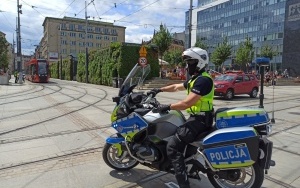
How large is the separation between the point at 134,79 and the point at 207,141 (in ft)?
5.32

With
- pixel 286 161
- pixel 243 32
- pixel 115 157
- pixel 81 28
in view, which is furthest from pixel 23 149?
pixel 81 28

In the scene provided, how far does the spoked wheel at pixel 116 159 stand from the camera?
4.41m

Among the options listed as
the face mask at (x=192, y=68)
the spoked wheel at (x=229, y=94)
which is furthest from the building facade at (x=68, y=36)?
the face mask at (x=192, y=68)

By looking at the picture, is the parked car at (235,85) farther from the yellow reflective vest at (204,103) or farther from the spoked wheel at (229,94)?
the yellow reflective vest at (204,103)

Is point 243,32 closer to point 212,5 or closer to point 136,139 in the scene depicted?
point 212,5

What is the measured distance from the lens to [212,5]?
8356cm

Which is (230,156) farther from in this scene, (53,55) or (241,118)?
(53,55)

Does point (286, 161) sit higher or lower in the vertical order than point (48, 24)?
lower

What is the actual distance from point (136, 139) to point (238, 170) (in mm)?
1408

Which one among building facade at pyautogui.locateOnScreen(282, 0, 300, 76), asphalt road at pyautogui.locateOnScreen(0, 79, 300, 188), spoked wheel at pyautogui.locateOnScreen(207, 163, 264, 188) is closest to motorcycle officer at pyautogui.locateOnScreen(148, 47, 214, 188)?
spoked wheel at pyautogui.locateOnScreen(207, 163, 264, 188)

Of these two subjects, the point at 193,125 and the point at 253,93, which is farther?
the point at 253,93

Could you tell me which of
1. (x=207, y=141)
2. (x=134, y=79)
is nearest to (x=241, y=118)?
(x=207, y=141)

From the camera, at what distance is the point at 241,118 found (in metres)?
3.36

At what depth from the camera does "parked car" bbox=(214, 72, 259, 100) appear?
15758 mm
